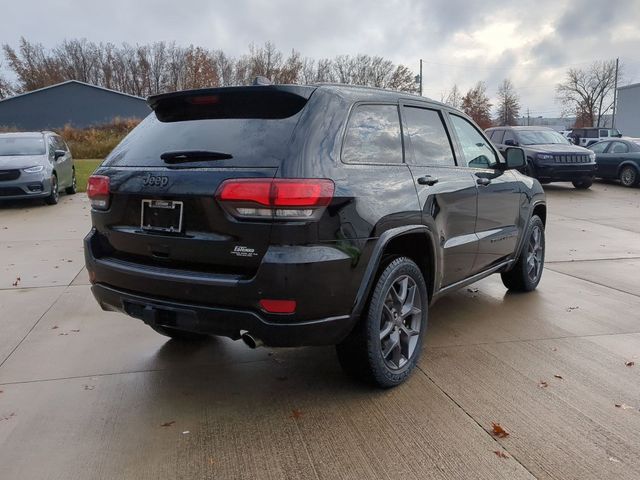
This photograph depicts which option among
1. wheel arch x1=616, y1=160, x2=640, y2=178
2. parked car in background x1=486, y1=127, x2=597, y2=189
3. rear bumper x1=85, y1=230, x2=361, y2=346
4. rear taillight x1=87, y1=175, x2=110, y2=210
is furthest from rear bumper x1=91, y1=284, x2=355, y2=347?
wheel arch x1=616, y1=160, x2=640, y2=178

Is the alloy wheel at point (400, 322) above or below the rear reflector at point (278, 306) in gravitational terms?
below

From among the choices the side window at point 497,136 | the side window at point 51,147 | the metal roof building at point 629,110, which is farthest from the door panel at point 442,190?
the metal roof building at point 629,110

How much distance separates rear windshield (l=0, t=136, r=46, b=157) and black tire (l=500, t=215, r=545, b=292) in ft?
35.4

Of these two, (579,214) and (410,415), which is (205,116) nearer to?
(410,415)

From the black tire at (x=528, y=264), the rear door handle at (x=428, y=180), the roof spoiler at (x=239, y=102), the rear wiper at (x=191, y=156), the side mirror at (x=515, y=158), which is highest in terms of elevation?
the roof spoiler at (x=239, y=102)

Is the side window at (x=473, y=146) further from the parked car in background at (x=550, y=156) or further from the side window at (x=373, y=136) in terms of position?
the parked car in background at (x=550, y=156)

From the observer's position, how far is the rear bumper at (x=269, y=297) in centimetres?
273

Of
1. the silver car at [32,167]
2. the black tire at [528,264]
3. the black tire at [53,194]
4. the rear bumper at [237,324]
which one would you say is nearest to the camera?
the rear bumper at [237,324]

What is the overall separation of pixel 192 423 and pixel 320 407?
0.74 m

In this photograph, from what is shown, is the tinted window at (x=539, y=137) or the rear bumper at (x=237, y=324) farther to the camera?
the tinted window at (x=539, y=137)

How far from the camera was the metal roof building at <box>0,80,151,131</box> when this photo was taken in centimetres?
4172

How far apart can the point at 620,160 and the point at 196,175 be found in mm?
17358

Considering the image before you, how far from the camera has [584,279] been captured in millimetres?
6199

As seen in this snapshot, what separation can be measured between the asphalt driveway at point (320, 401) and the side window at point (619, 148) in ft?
45.4
